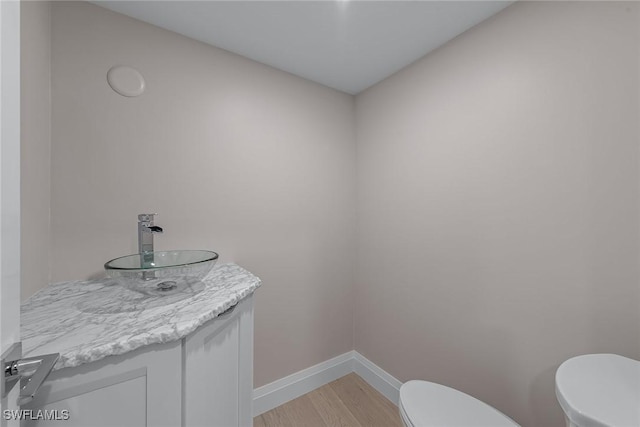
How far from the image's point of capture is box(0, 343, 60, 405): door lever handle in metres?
0.41

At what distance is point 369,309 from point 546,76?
1710 millimetres

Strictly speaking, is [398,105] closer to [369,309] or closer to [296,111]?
[296,111]

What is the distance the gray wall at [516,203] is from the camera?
37.2 inches

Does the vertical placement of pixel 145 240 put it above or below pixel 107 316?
above

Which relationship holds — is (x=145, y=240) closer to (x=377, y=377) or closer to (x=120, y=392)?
(x=120, y=392)

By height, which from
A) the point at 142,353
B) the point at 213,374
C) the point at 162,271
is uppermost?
the point at 162,271

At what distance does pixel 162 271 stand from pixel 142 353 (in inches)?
12.4

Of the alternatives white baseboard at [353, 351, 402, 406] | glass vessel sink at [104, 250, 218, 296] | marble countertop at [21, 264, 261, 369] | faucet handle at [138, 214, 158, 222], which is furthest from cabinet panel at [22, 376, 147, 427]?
white baseboard at [353, 351, 402, 406]

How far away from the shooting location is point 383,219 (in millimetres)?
1850

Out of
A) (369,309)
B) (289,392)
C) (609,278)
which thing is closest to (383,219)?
(369,309)

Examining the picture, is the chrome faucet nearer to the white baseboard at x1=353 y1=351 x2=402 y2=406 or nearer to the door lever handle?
the door lever handle

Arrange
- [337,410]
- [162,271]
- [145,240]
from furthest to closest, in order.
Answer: [337,410] < [145,240] < [162,271]

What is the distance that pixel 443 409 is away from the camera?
1.04 meters

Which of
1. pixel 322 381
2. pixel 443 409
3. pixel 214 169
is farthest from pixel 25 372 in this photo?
pixel 322 381
